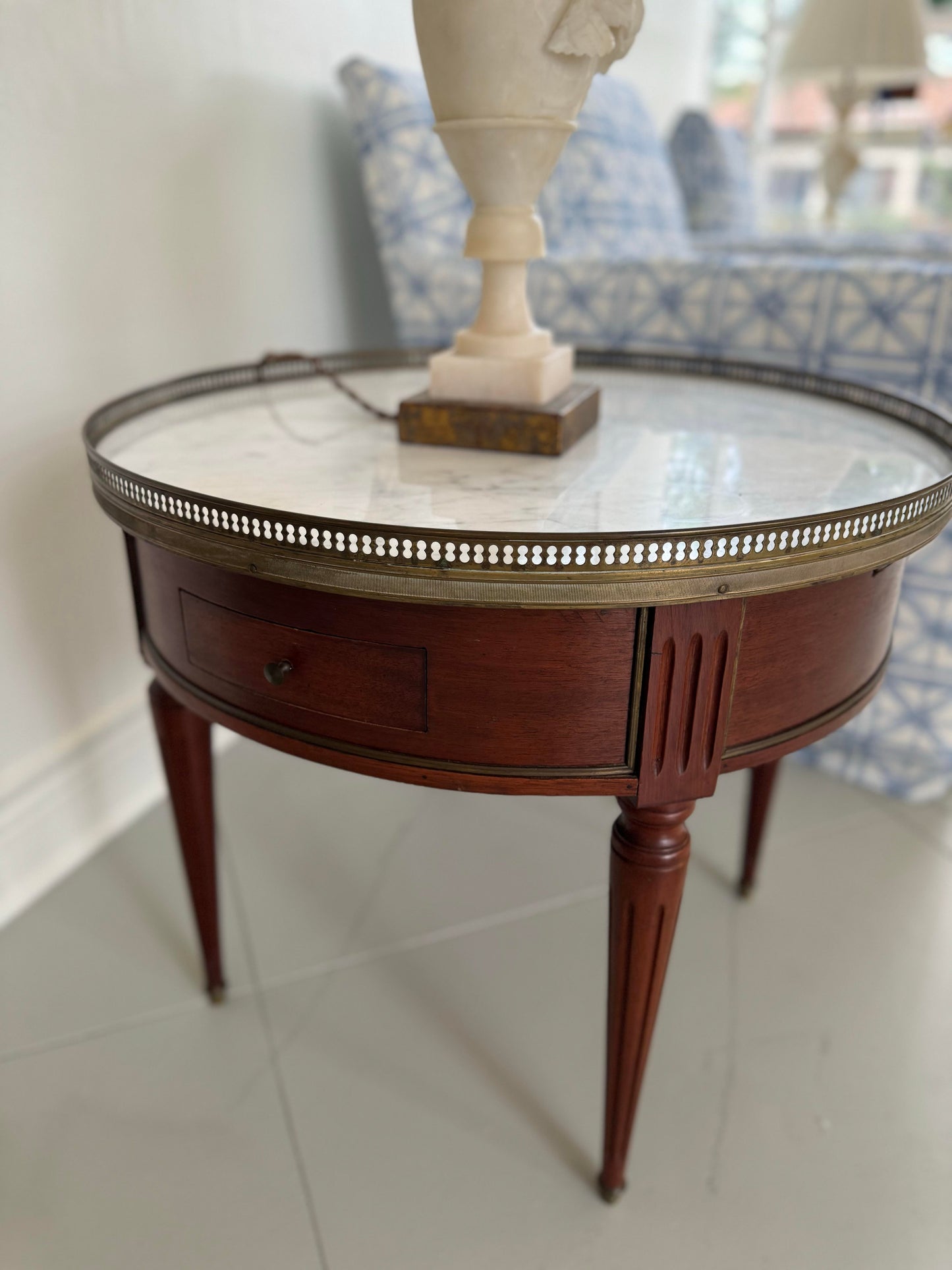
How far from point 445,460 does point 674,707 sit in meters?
0.26

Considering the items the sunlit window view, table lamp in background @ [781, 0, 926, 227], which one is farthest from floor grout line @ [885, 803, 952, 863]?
the sunlit window view

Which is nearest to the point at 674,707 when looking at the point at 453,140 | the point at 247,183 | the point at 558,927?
the point at 453,140

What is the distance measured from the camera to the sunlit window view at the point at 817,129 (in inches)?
145

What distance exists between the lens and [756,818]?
107 centimetres

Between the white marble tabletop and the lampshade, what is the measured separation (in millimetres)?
2235

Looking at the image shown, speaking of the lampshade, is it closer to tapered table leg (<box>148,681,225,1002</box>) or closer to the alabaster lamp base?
the alabaster lamp base

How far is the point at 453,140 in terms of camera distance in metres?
0.70

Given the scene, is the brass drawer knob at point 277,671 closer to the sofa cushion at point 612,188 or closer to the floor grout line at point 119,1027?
the floor grout line at point 119,1027

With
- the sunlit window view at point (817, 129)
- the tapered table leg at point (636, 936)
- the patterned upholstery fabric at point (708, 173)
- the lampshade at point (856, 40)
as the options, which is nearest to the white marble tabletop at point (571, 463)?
the tapered table leg at point (636, 936)

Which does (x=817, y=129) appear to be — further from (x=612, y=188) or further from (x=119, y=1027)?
(x=119, y=1027)

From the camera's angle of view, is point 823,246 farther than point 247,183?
Yes

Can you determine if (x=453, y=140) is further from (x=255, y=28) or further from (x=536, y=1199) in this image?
(x=536, y=1199)

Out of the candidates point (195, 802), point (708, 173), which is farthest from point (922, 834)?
point (708, 173)

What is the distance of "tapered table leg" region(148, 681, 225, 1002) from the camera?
0.81m
